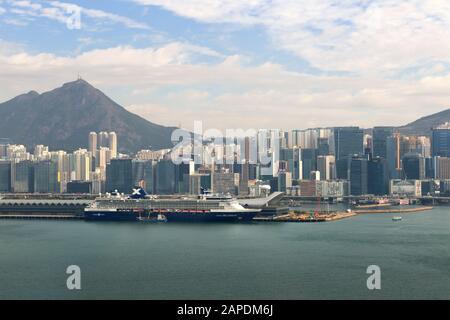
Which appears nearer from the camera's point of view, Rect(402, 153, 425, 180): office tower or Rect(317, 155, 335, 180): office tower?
Rect(402, 153, 425, 180): office tower

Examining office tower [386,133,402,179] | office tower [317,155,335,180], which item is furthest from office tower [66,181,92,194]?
office tower [386,133,402,179]

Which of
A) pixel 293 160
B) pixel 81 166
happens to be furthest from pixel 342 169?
pixel 81 166

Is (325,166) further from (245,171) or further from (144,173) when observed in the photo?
(144,173)

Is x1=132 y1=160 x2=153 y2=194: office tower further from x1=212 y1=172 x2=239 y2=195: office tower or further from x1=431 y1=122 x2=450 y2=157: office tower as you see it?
x1=431 y1=122 x2=450 y2=157: office tower

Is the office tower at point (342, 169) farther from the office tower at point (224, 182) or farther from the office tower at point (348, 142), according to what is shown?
the office tower at point (224, 182)

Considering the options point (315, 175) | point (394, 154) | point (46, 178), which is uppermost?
point (394, 154)
